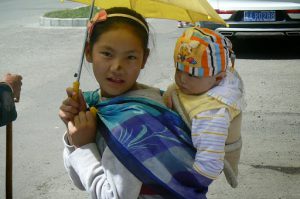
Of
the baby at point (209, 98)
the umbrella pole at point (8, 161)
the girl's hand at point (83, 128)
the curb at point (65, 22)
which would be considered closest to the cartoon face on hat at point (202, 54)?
the baby at point (209, 98)

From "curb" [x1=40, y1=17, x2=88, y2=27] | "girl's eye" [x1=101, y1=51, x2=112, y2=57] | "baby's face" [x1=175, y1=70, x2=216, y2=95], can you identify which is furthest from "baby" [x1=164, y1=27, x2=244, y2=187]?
"curb" [x1=40, y1=17, x2=88, y2=27]

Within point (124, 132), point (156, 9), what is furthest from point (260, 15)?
point (124, 132)

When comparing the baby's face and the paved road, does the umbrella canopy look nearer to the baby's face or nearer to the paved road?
the paved road

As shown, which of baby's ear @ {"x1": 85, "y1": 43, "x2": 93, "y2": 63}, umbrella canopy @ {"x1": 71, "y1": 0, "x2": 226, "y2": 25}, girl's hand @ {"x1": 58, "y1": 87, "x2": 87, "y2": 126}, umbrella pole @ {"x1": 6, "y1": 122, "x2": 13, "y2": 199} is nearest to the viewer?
girl's hand @ {"x1": 58, "y1": 87, "x2": 87, "y2": 126}

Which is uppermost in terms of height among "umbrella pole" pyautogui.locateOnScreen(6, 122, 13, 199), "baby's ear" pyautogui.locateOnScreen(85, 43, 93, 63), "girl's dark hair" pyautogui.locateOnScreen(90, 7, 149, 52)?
"girl's dark hair" pyautogui.locateOnScreen(90, 7, 149, 52)

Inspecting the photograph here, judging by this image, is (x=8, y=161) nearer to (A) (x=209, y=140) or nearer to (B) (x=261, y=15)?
(A) (x=209, y=140)

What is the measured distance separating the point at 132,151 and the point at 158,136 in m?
0.10

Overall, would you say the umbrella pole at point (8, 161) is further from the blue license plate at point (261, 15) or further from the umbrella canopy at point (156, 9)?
the blue license plate at point (261, 15)

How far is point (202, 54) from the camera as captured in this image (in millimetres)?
1912

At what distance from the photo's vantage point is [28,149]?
192 inches

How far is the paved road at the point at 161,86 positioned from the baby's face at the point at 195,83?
32 centimetres

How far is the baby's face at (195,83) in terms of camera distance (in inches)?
76.3

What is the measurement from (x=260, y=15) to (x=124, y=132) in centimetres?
736

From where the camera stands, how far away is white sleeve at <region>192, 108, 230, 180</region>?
181 cm
